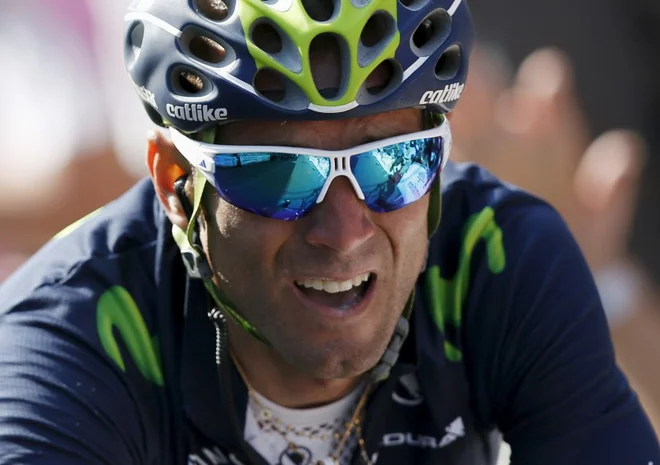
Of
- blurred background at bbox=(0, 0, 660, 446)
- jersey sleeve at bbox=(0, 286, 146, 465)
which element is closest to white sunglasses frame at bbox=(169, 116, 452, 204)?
jersey sleeve at bbox=(0, 286, 146, 465)

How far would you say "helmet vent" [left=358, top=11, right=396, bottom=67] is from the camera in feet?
8.20

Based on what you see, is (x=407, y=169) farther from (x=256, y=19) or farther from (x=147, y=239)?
(x=147, y=239)

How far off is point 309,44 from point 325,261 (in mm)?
516

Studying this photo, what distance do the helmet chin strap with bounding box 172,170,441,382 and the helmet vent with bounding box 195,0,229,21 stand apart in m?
0.39

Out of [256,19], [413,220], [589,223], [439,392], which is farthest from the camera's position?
[589,223]

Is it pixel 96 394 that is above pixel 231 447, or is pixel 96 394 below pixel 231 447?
above

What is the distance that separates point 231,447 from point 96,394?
422mm

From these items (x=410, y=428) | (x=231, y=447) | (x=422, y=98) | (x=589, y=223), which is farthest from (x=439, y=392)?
(x=589, y=223)

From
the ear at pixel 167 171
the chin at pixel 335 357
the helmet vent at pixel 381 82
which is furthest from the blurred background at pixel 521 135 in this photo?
the helmet vent at pixel 381 82

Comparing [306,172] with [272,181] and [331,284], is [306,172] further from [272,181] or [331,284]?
[331,284]

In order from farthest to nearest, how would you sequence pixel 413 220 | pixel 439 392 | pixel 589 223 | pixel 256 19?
pixel 589 223, pixel 439 392, pixel 413 220, pixel 256 19

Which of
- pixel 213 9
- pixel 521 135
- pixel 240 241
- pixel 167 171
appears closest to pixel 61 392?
pixel 240 241

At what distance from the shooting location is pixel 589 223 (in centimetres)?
570

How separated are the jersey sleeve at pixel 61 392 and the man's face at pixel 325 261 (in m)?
0.39
